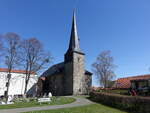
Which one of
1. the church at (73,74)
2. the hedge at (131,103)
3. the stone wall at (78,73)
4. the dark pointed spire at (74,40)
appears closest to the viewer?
the hedge at (131,103)

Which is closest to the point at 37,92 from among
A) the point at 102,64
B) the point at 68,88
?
the point at 68,88

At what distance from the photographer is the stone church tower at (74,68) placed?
4163cm

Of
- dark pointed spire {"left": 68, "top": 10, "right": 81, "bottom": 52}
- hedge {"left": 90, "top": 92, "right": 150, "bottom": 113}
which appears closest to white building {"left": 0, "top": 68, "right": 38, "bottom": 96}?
dark pointed spire {"left": 68, "top": 10, "right": 81, "bottom": 52}

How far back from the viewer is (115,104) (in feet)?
58.5

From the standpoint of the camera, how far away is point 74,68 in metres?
42.1

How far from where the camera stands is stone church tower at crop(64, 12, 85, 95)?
137 feet

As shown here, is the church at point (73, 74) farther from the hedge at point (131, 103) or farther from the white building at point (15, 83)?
the hedge at point (131, 103)

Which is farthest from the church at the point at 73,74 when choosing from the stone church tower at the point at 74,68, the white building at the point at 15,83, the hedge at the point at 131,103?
the hedge at the point at 131,103

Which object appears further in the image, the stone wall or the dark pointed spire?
the dark pointed spire

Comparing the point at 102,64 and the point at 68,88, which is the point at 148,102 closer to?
the point at 68,88

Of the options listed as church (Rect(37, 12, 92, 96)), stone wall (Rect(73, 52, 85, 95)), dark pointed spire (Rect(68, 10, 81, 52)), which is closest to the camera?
stone wall (Rect(73, 52, 85, 95))

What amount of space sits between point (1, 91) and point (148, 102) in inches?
1775

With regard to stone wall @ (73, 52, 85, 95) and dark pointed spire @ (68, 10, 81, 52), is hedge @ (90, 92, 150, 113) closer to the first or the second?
stone wall @ (73, 52, 85, 95)

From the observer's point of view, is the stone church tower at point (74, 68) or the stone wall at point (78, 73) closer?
→ the stone wall at point (78, 73)
